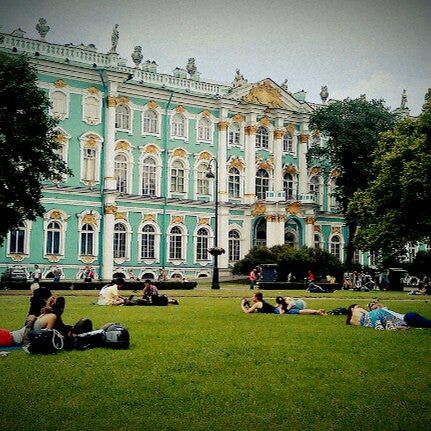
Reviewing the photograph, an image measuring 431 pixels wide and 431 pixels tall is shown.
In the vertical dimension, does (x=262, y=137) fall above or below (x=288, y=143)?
above

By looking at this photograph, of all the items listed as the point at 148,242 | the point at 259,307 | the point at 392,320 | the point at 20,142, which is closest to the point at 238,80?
the point at 148,242

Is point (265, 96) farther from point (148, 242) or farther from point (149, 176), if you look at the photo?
point (148, 242)

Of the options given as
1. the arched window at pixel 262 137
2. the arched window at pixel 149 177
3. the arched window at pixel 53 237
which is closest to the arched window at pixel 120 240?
the arched window at pixel 149 177

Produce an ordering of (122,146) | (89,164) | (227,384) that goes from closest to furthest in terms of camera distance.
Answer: (227,384)
(89,164)
(122,146)

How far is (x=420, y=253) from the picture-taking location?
67375 mm

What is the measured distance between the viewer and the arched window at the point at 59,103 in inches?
2023

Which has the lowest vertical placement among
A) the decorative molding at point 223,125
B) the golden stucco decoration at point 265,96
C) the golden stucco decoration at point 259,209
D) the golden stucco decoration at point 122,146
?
A: the golden stucco decoration at point 259,209

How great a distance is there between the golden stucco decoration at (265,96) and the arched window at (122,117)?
12.7m

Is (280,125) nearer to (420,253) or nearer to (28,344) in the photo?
(420,253)

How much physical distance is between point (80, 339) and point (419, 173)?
20.3 metres

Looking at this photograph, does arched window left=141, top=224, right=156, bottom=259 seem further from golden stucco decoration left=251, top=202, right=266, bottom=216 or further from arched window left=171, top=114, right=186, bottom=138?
golden stucco decoration left=251, top=202, right=266, bottom=216

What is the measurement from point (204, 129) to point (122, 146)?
351 inches

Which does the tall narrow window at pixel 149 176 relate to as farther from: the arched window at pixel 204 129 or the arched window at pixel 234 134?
the arched window at pixel 234 134

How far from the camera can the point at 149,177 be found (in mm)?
56562
